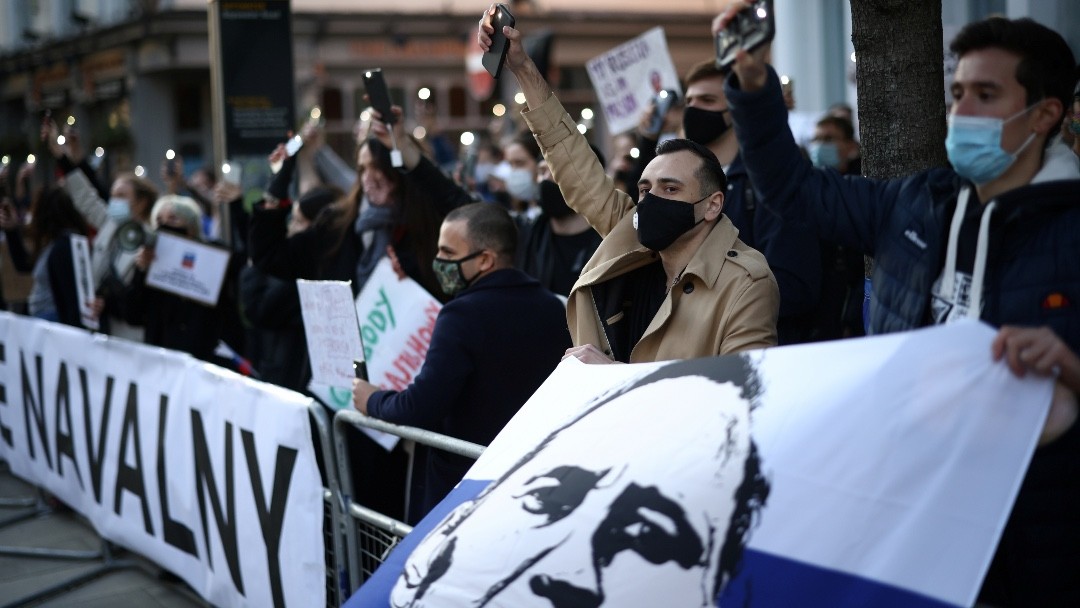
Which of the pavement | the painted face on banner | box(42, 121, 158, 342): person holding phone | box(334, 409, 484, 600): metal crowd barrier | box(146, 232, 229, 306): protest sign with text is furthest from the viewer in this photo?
box(42, 121, 158, 342): person holding phone

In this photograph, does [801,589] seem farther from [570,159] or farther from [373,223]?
[373,223]

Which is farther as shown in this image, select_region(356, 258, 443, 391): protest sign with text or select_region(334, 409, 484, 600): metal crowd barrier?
select_region(356, 258, 443, 391): protest sign with text

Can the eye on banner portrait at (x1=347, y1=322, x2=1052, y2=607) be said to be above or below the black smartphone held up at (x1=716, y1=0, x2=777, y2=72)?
below

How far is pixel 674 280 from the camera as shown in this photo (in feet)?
11.6

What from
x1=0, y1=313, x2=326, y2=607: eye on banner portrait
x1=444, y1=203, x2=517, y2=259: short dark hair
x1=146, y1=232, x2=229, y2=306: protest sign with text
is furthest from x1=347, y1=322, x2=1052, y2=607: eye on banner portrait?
x1=146, y1=232, x2=229, y2=306: protest sign with text

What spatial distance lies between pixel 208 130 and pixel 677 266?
27.2 m

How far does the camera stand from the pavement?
5988 millimetres

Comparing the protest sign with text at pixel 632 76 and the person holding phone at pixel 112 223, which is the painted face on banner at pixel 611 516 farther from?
the protest sign with text at pixel 632 76

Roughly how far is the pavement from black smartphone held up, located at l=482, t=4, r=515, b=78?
3.18 m

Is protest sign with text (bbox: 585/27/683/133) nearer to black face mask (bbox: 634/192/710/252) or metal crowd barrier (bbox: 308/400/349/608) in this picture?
metal crowd barrier (bbox: 308/400/349/608)

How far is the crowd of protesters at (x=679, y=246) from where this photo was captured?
2480mm

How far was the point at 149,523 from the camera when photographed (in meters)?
6.07

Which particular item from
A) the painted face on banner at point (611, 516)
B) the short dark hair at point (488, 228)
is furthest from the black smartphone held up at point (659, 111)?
the painted face on banner at point (611, 516)

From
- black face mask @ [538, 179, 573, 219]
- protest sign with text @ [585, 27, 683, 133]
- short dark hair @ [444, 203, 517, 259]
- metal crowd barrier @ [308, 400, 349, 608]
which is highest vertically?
protest sign with text @ [585, 27, 683, 133]
